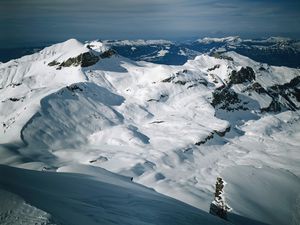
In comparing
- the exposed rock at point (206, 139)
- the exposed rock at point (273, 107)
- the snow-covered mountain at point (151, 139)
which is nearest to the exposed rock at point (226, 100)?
the snow-covered mountain at point (151, 139)

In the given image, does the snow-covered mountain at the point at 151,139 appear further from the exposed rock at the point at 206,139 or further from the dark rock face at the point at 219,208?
the exposed rock at the point at 206,139

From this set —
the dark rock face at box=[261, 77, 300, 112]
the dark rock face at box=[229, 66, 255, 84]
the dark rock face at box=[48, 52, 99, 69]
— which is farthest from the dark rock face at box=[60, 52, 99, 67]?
the dark rock face at box=[261, 77, 300, 112]

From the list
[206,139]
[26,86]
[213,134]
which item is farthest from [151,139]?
[26,86]

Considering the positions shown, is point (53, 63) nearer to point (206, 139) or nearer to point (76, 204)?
point (206, 139)

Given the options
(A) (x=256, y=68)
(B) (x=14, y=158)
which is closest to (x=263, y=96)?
(A) (x=256, y=68)

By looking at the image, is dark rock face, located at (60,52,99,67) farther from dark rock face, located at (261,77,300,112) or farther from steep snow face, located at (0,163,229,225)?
steep snow face, located at (0,163,229,225)

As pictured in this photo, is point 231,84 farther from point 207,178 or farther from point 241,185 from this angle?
point 241,185

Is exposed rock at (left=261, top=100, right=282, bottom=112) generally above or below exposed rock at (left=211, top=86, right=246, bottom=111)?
below
